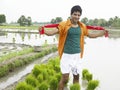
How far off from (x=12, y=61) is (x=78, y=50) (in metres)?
5.43

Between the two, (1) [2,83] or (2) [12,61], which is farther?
(2) [12,61]

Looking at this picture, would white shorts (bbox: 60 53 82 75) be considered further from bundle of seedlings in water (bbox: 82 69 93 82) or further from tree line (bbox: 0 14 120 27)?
tree line (bbox: 0 14 120 27)

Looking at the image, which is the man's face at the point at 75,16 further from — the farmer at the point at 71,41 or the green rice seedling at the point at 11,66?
the green rice seedling at the point at 11,66

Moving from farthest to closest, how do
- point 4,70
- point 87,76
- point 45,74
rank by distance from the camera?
point 4,70 → point 87,76 → point 45,74

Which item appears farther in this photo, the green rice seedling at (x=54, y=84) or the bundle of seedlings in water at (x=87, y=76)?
the bundle of seedlings in water at (x=87, y=76)

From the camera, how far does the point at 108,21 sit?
65125 millimetres

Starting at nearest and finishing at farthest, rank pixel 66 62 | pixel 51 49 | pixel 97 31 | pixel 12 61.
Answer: pixel 66 62 < pixel 97 31 < pixel 12 61 < pixel 51 49

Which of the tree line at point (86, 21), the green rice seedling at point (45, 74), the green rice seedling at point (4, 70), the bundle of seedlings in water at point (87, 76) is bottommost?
the tree line at point (86, 21)

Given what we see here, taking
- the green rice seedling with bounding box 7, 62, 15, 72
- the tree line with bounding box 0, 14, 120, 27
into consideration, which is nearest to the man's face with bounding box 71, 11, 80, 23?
the green rice seedling with bounding box 7, 62, 15, 72

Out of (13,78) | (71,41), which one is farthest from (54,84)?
(13,78)

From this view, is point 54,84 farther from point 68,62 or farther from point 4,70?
point 4,70

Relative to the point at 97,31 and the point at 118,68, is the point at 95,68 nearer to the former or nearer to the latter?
the point at 118,68

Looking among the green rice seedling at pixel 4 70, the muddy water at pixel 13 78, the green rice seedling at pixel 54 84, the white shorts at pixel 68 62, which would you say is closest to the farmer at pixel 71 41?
the white shorts at pixel 68 62

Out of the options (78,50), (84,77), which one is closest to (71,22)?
(78,50)
